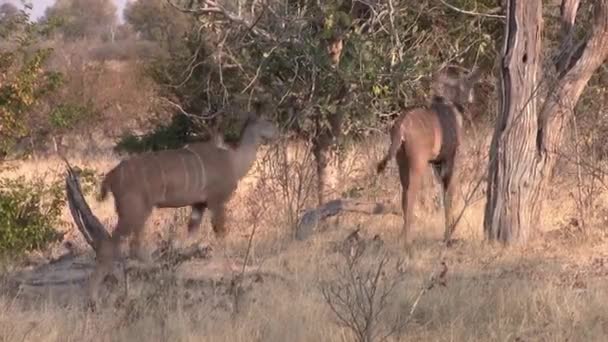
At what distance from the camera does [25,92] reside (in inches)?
430

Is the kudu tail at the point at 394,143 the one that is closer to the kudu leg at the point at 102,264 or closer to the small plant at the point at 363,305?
the small plant at the point at 363,305

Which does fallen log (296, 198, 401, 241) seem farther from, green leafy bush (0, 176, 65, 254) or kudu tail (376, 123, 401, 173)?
green leafy bush (0, 176, 65, 254)

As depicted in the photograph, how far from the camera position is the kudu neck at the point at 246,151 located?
36.2ft

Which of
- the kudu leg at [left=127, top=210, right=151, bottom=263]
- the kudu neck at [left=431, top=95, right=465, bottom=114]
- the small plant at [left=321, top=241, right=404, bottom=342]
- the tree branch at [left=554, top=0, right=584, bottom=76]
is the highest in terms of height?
the tree branch at [left=554, top=0, right=584, bottom=76]

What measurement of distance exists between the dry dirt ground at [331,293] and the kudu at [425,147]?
40 centimetres

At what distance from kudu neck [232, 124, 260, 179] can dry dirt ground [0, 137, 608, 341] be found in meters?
0.68

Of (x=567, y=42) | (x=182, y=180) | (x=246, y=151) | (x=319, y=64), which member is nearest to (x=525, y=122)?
(x=567, y=42)

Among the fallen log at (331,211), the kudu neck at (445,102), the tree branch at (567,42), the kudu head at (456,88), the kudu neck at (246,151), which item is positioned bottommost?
the fallen log at (331,211)

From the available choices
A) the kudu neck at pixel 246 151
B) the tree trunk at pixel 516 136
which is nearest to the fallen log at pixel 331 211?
the kudu neck at pixel 246 151

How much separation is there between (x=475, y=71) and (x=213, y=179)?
14.5 feet

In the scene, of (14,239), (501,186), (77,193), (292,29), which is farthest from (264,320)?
(292,29)

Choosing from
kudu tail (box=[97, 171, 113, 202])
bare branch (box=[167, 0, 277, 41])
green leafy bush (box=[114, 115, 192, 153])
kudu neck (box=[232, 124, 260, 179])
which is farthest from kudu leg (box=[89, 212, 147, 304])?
green leafy bush (box=[114, 115, 192, 153])

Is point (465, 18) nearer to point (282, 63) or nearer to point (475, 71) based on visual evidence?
point (475, 71)

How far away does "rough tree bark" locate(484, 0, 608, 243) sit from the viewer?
9.70 m
